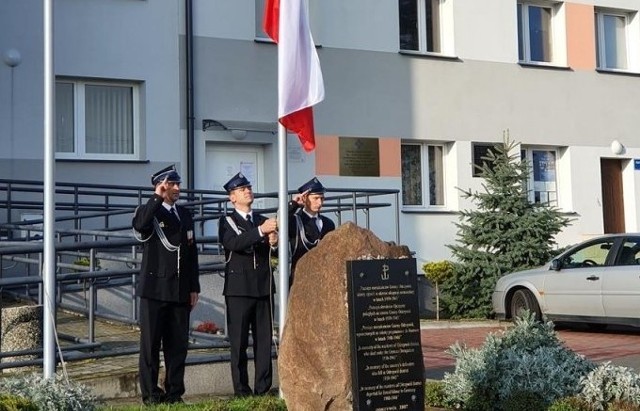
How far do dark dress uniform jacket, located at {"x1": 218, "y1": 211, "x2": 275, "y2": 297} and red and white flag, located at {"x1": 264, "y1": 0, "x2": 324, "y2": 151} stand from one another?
0.87 m

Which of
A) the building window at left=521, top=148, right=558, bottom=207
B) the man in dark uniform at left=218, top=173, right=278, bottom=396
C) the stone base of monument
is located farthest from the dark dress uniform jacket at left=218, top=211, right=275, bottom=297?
the building window at left=521, top=148, right=558, bottom=207

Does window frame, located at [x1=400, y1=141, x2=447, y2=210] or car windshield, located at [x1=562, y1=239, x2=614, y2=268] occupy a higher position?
window frame, located at [x1=400, y1=141, x2=447, y2=210]

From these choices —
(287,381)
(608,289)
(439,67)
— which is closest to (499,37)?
(439,67)

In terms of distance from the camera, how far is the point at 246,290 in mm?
8469

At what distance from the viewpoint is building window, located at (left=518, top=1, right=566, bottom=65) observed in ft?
70.6

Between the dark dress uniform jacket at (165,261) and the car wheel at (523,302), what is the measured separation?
27.8 feet

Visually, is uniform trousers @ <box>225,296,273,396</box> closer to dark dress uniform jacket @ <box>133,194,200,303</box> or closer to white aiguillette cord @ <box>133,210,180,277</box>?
dark dress uniform jacket @ <box>133,194,200,303</box>

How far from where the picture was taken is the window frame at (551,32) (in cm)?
2147

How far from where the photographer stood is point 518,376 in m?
7.98

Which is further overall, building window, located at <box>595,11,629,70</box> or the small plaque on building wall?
building window, located at <box>595,11,629,70</box>

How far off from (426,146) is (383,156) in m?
1.35

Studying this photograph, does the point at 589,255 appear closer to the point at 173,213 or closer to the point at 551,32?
the point at 551,32

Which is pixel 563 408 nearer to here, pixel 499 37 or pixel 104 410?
pixel 104 410

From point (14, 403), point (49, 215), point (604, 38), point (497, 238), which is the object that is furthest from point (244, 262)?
point (604, 38)
